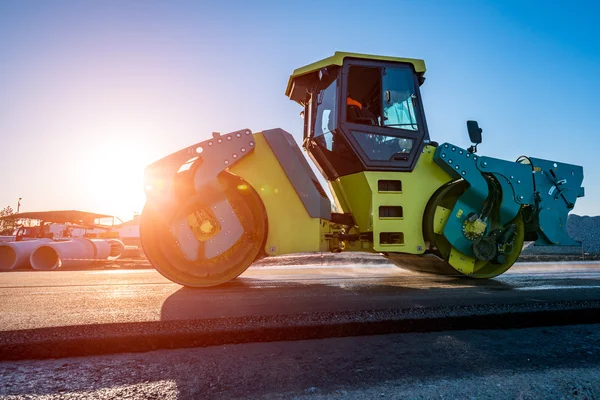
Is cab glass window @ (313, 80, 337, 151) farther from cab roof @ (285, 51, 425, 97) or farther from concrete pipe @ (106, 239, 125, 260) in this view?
concrete pipe @ (106, 239, 125, 260)

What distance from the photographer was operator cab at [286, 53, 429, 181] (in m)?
4.54

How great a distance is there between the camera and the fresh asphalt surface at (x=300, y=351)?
1.41 meters

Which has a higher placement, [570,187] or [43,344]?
[570,187]

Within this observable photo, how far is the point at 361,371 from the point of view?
62.1 inches

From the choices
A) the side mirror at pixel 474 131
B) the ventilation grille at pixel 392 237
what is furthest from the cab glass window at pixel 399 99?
the ventilation grille at pixel 392 237

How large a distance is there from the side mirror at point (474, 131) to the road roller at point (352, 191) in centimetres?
1

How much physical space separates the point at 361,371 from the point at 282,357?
383 millimetres

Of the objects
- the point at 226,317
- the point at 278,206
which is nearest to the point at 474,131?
the point at 278,206

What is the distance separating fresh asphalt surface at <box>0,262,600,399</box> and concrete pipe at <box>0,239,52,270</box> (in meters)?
9.44

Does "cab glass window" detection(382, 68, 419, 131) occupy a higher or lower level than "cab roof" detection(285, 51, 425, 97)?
lower

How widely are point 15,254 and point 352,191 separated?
10221mm

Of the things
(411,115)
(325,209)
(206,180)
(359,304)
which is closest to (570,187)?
(411,115)

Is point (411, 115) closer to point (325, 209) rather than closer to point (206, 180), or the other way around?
point (325, 209)

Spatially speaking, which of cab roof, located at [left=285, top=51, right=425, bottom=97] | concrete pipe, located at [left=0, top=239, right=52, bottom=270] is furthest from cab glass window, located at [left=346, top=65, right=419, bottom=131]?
concrete pipe, located at [left=0, top=239, right=52, bottom=270]
